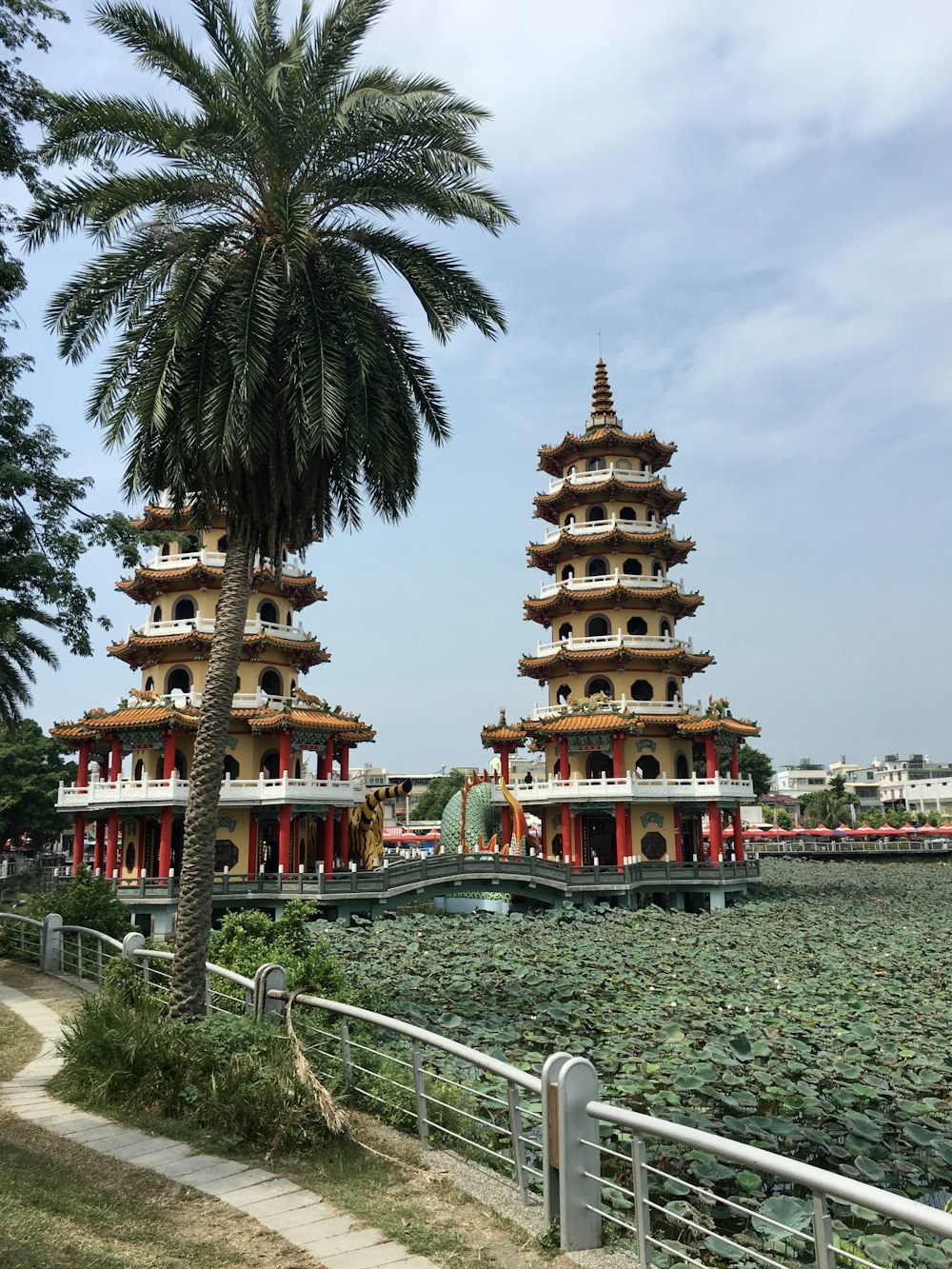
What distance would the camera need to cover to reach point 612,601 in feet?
140

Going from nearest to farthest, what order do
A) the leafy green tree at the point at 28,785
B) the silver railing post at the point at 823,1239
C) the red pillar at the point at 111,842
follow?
1. the silver railing post at the point at 823,1239
2. the red pillar at the point at 111,842
3. the leafy green tree at the point at 28,785

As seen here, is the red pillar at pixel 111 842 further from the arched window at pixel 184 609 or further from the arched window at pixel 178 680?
the arched window at pixel 184 609

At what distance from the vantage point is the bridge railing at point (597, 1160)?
5594 millimetres

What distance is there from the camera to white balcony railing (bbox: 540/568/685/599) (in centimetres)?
4316

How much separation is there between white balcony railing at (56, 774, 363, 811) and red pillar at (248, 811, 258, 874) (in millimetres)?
1132

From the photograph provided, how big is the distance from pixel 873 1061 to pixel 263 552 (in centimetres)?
1182

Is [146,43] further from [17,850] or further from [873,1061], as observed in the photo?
[17,850]

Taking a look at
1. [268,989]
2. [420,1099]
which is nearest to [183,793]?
[268,989]

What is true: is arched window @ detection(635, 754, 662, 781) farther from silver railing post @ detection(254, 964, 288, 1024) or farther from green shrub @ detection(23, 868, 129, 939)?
silver railing post @ detection(254, 964, 288, 1024)

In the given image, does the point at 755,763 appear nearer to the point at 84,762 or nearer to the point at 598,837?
the point at 598,837

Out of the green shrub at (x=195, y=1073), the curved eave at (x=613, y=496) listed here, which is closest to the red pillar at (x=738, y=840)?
the curved eave at (x=613, y=496)

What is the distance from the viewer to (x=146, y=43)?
14.0 m

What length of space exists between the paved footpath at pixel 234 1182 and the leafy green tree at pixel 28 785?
4624 cm

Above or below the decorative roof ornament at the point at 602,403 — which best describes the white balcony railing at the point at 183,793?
below
